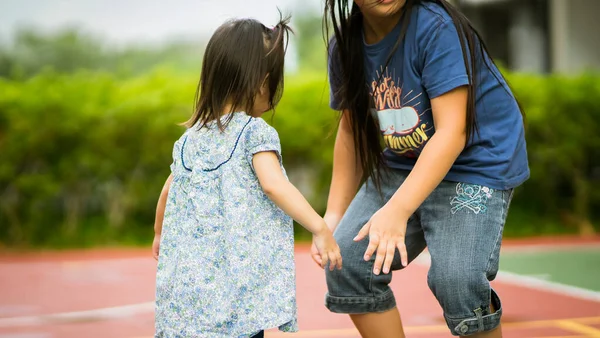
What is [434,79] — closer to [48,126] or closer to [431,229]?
[431,229]

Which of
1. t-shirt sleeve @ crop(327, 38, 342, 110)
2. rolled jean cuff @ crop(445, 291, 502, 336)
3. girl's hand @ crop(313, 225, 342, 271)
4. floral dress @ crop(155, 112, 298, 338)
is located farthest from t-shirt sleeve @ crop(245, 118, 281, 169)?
rolled jean cuff @ crop(445, 291, 502, 336)

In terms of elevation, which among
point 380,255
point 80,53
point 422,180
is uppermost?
point 80,53

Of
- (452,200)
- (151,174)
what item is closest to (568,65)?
(151,174)

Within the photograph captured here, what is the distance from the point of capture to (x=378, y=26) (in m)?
2.73

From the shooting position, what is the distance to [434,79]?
2.49 m

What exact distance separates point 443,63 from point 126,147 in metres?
6.91

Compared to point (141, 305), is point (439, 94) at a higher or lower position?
higher

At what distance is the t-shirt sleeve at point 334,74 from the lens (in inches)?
116

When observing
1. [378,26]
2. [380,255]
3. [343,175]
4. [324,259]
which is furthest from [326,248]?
[378,26]

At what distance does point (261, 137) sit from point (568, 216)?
25.6 ft

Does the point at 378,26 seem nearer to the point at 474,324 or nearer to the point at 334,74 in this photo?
the point at 334,74

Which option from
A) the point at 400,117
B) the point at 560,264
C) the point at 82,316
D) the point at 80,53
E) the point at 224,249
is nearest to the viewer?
the point at 224,249

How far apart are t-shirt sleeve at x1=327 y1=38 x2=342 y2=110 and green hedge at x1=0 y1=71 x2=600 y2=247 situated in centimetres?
553

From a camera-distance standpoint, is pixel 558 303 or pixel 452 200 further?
pixel 558 303
